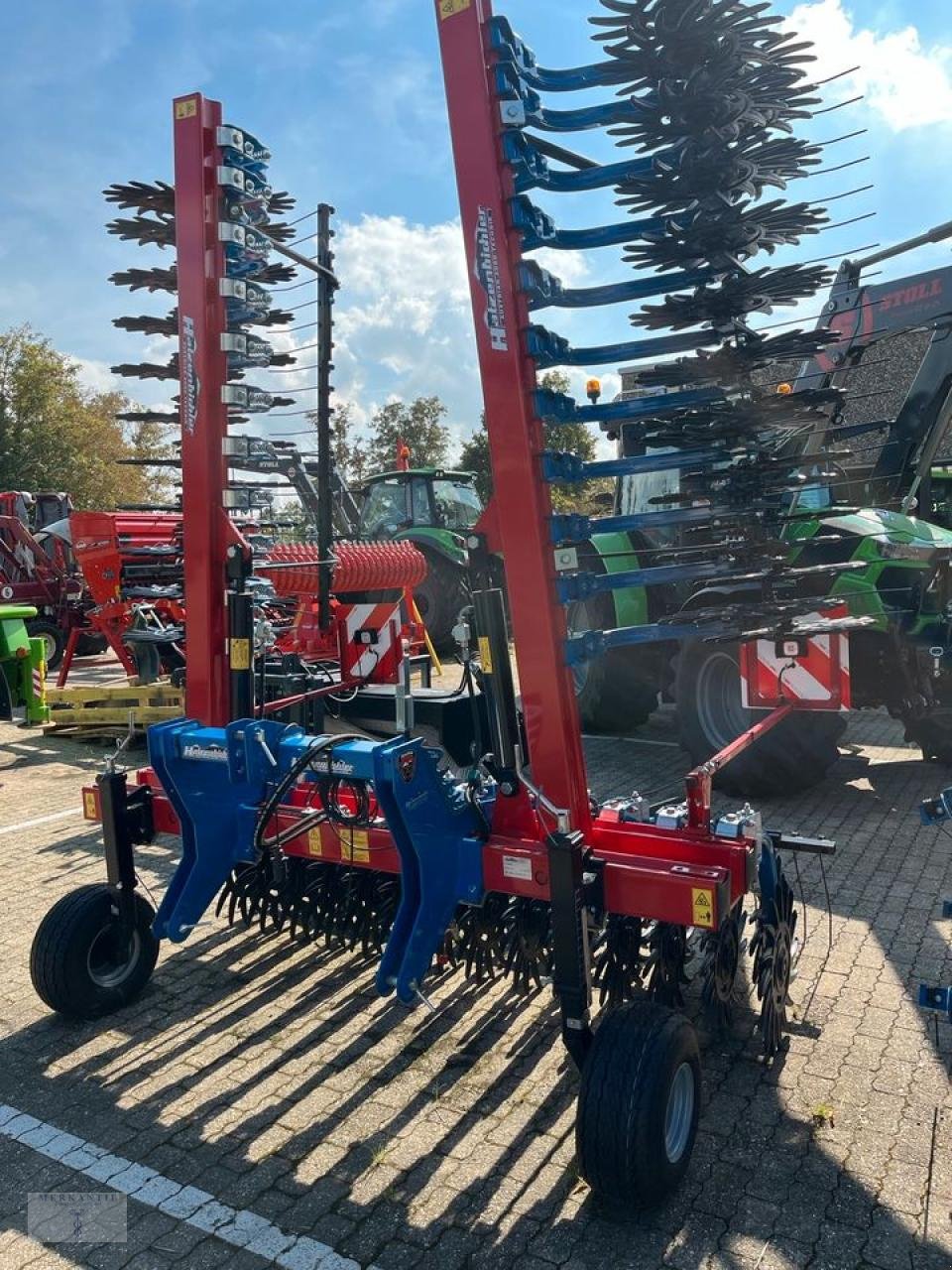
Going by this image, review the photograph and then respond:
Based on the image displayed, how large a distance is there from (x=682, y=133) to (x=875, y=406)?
42.5ft

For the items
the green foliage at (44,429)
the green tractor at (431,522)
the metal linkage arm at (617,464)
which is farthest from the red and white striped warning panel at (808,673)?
the green foliage at (44,429)

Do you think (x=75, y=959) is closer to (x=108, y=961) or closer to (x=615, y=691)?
(x=108, y=961)

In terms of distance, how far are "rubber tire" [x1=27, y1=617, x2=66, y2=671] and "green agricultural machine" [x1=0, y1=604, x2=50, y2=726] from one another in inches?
215

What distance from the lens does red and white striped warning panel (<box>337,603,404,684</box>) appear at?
6832 mm

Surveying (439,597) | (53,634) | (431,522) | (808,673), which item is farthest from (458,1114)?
(53,634)

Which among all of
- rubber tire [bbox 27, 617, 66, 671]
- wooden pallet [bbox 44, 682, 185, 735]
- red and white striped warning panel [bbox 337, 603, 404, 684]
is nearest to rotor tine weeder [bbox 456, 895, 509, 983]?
red and white striped warning panel [bbox 337, 603, 404, 684]

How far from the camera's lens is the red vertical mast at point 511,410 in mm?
2881

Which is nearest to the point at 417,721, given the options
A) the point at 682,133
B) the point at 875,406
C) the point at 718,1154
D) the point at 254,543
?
the point at 254,543

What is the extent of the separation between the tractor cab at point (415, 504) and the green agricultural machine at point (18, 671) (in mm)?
5672

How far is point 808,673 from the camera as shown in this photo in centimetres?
435

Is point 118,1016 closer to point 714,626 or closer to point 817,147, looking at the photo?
point 714,626

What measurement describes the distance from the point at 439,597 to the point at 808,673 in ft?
29.1

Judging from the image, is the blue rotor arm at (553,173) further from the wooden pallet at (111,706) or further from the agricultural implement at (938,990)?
the wooden pallet at (111,706)

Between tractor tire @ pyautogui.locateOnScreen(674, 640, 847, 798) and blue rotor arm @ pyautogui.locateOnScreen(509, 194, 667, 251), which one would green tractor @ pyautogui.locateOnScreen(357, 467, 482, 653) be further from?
blue rotor arm @ pyautogui.locateOnScreen(509, 194, 667, 251)
